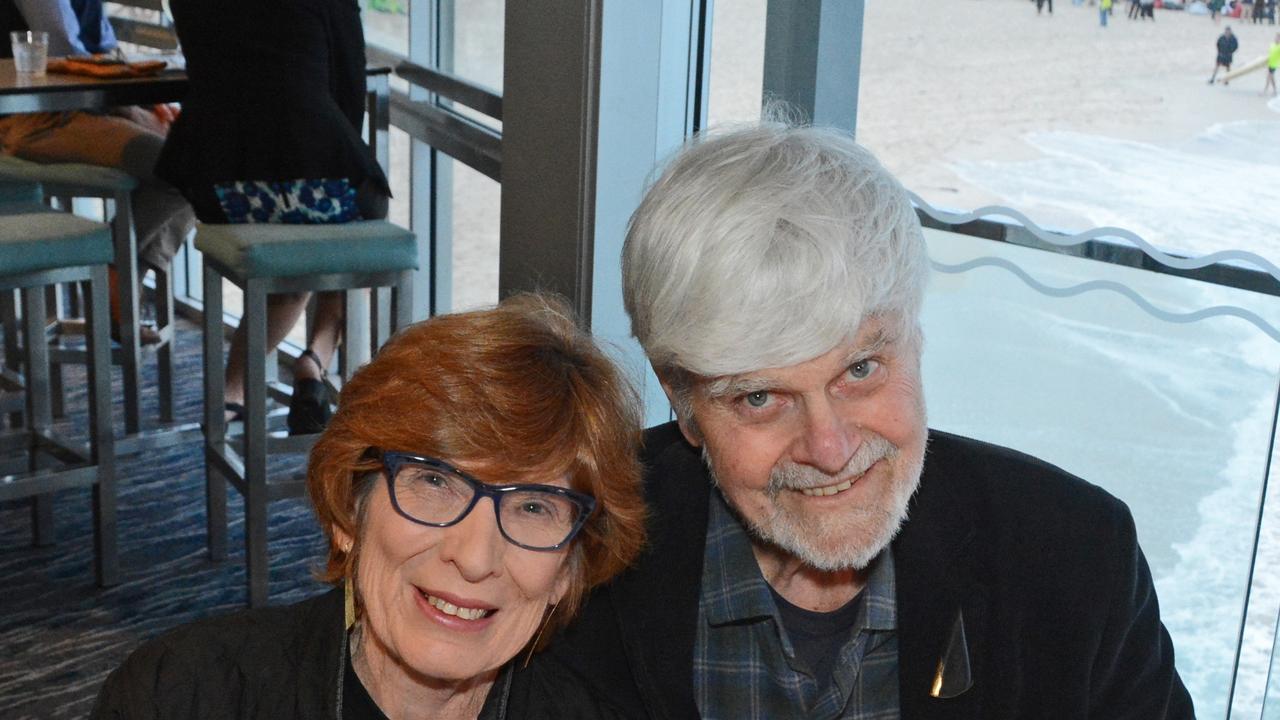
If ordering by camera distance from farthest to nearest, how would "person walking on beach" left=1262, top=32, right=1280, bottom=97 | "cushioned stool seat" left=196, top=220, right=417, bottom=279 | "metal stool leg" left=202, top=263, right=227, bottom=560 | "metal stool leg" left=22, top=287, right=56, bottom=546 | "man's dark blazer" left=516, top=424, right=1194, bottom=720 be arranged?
1. "metal stool leg" left=22, top=287, right=56, bottom=546
2. "metal stool leg" left=202, top=263, right=227, bottom=560
3. "cushioned stool seat" left=196, top=220, right=417, bottom=279
4. "person walking on beach" left=1262, top=32, right=1280, bottom=97
5. "man's dark blazer" left=516, top=424, right=1194, bottom=720

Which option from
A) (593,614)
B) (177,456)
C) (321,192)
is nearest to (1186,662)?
(593,614)

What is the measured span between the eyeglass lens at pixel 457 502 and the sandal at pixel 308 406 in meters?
2.45

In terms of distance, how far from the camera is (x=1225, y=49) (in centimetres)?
182

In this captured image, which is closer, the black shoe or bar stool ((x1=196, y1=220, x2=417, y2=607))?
bar stool ((x1=196, y1=220, x2=417, y2=607))

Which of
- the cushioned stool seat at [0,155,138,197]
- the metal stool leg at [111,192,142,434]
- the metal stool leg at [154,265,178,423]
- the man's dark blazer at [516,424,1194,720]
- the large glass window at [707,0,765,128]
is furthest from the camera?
the metal stool leg at [154,265,178,423]

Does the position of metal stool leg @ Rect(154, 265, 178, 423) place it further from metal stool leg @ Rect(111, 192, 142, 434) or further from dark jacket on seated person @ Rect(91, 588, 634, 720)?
dark jacket on seated person @ Rect(91, 588, 634, 720)

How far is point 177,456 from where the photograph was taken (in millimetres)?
4559

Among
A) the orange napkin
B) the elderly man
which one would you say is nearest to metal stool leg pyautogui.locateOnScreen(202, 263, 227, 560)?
the orange napkin

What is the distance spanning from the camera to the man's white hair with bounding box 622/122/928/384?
152cm

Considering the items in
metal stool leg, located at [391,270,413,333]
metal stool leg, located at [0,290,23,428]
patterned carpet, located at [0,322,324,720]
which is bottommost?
patterned carpet, located at [0,322,324,720]

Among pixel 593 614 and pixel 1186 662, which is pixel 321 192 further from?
pixel 1186 662

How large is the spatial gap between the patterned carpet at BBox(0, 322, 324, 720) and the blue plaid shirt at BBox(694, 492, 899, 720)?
6.43 feet

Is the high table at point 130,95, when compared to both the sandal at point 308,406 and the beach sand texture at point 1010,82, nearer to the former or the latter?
the sandal at point 308,406

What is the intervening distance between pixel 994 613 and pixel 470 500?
2.03 feet
